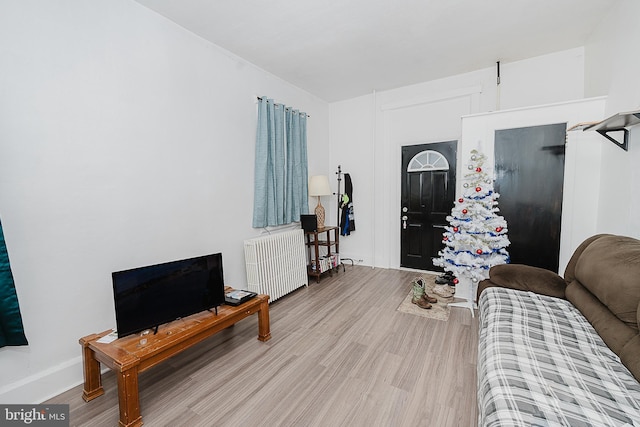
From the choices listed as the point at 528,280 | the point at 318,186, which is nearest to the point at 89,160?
the point at 318,186

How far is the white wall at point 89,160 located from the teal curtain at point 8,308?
10 centimetres

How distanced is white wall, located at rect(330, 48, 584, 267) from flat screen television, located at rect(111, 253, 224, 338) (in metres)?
3.16

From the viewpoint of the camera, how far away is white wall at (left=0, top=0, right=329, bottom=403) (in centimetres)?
178

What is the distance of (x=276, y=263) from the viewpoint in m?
3.55

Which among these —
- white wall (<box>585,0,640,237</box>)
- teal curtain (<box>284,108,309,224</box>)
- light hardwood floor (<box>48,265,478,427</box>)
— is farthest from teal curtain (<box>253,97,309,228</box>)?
white wall (<box>585,0,640,237</box>)

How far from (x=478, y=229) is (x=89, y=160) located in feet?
11.9

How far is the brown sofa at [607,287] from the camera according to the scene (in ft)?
4.68

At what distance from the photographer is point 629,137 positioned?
2225 mm

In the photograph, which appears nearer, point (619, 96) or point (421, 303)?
point (619, 96)

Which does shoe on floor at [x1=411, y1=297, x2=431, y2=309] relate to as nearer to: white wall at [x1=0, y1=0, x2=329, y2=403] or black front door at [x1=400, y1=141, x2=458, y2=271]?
black front door at [x1=400, y1=141, x2=458, y2=271]

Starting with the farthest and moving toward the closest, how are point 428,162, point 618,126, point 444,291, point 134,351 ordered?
point 428,162
point 444,291
point 618,126
point 134,351

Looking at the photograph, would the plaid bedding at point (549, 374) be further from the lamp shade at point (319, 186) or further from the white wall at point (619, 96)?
the lamp shade at point (319, 186)

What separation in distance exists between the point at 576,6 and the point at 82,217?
4582mm

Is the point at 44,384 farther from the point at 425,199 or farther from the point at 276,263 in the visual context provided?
the point at 425,199
